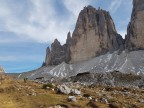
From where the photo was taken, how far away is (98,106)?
34312 millimetres

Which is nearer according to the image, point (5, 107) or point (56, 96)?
point (5, 107)

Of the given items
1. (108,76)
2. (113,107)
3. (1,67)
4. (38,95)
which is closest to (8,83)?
(1,67)

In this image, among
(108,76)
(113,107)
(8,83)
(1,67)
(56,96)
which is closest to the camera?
(113,107)

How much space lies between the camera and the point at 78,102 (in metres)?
35.3

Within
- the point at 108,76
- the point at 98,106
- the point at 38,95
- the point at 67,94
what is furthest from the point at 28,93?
the point at 108,76

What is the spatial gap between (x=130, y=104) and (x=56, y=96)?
702cm

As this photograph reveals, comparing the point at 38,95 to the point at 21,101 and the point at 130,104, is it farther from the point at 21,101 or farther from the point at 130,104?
the point at 130,104

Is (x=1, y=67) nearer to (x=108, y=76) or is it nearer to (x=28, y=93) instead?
(x=28, y=93)

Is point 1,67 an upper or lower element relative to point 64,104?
upper

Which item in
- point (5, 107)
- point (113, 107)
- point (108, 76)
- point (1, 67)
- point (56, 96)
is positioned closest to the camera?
point (5, 107)

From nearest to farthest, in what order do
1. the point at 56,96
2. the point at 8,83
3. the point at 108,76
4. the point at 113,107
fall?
the point at 113,107, the point at 56,96, the point at 8,83, the point at 108,76

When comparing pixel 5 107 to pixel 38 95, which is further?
pixel 38 95

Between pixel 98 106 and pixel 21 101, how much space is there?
6.79 metres

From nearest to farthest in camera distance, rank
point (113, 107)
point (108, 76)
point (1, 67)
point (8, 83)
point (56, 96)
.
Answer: point (113, 107)
point (56, 96)
point (8, 83)
point (1, 67)
point (108, 76)
